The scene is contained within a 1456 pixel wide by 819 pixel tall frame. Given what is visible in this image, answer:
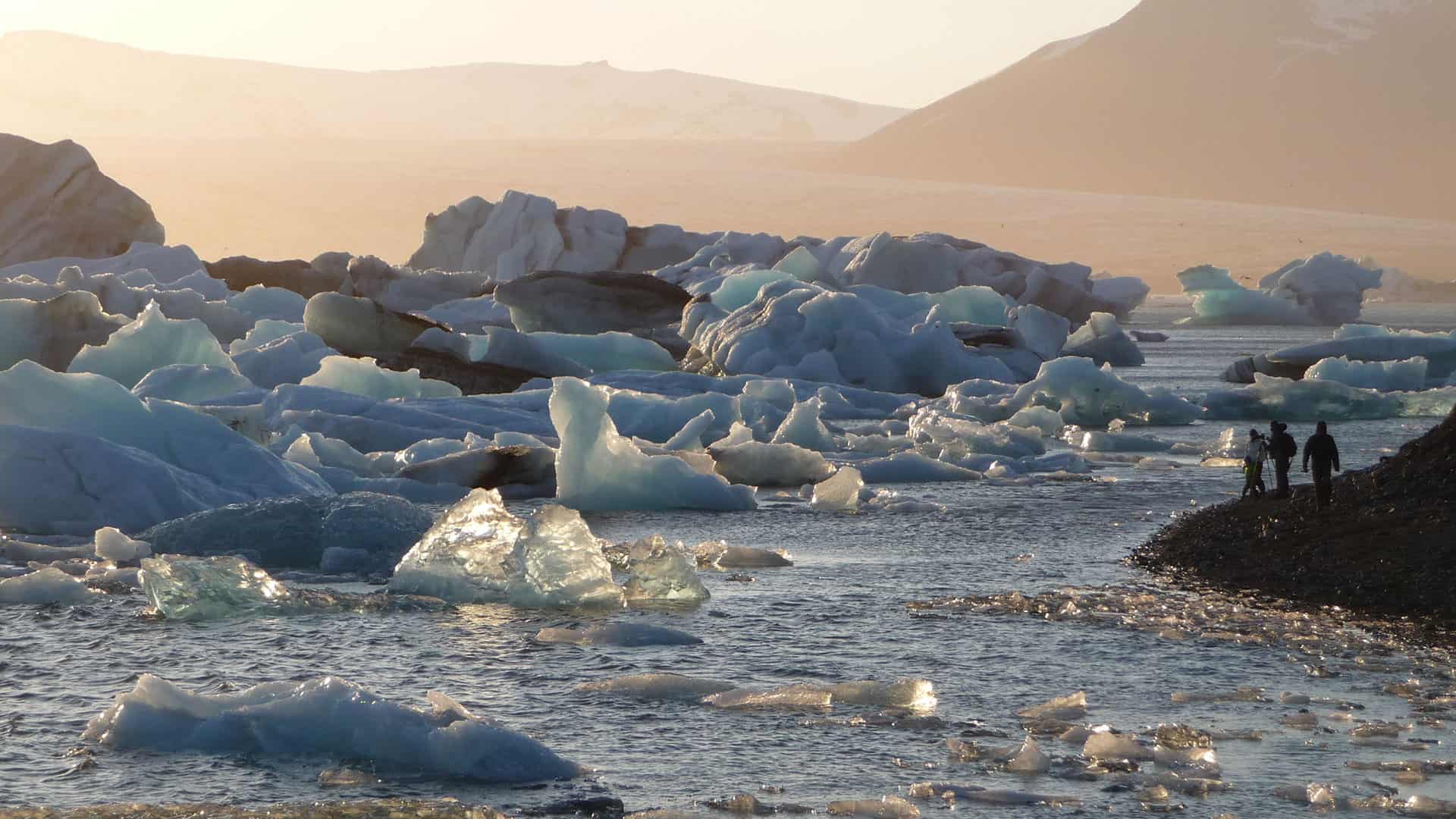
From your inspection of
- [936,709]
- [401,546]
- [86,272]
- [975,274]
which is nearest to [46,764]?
[936,709]

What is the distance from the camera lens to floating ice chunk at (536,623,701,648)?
855 centimetres

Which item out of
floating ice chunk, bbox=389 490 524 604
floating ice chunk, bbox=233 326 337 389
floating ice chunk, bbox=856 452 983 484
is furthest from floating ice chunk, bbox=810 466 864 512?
floating ice chunk, bbox=233 326 337 389

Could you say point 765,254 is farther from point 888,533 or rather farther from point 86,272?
point 888,533

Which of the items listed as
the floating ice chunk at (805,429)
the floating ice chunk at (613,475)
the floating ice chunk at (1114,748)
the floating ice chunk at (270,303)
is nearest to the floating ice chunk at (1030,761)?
the floating ice chunk at (1114,748)

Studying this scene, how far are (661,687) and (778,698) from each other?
0.55 meters

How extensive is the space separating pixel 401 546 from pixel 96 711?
403cm

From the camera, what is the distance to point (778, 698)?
7246mm

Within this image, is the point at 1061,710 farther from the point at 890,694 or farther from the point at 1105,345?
the point at 1105,345

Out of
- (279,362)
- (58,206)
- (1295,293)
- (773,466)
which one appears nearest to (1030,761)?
(773,466)

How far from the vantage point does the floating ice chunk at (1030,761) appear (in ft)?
20.3

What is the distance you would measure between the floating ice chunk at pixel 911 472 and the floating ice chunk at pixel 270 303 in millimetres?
21237

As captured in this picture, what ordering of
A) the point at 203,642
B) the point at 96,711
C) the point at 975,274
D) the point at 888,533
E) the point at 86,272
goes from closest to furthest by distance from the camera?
the point at 96,711
the point at 203,642
the point at 888,533
the point at 86,272
the point at 975,274

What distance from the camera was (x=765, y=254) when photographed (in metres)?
48.5

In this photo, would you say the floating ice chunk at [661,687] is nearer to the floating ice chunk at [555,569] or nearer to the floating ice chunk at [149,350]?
the floating ice chunk at [555,569]
